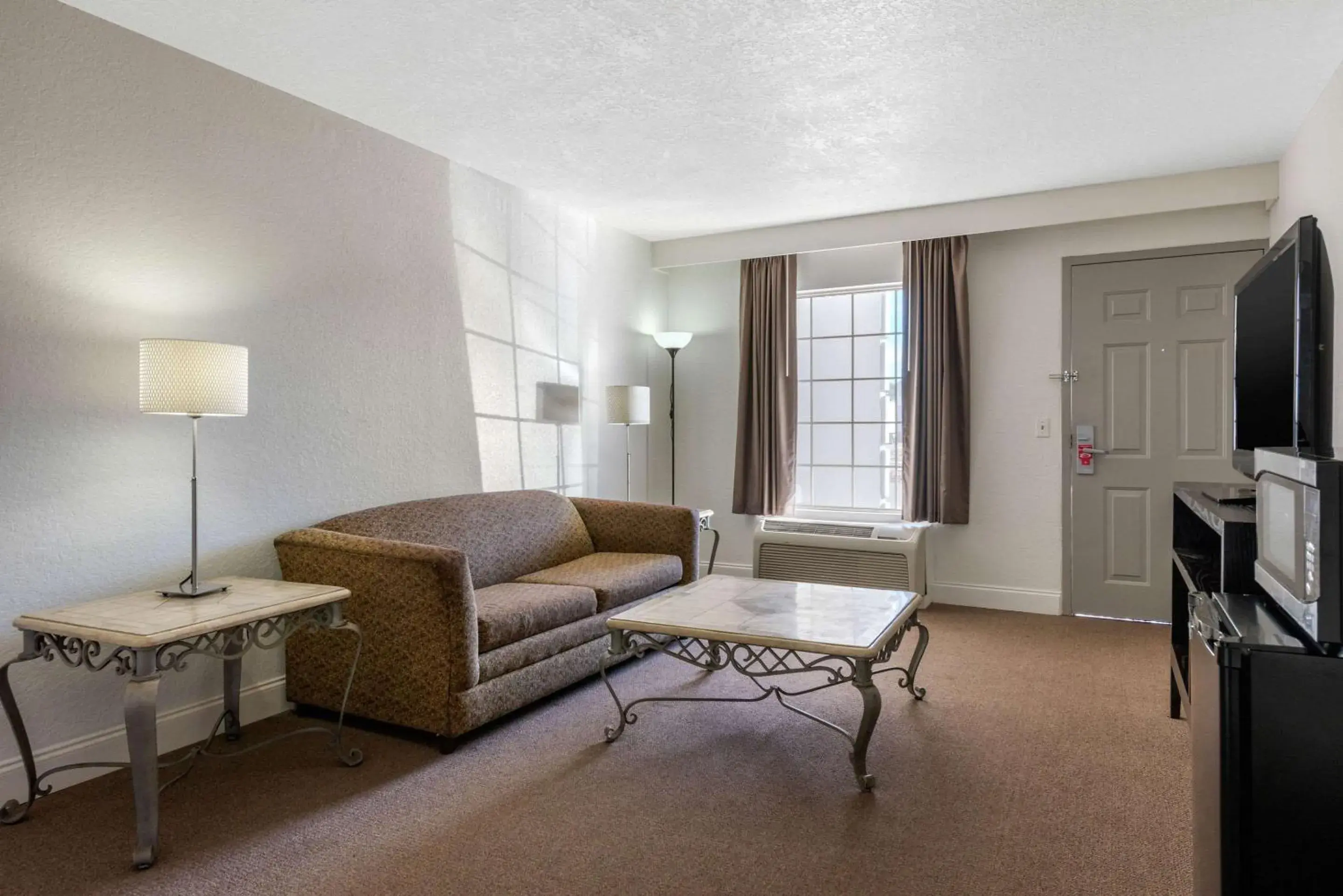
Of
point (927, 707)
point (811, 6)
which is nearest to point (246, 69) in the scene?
point (811, 6)

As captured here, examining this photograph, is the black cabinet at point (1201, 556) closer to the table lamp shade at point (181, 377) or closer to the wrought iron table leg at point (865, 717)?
the wrought iron table leg at point (865, 717)

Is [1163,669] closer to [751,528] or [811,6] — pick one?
[751,528]

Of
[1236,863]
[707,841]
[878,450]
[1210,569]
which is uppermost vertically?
[878,450]

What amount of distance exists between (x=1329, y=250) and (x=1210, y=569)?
144 cm

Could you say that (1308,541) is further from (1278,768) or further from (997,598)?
(997,598)

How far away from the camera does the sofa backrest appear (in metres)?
3.25

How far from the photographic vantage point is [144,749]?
78.4 inches

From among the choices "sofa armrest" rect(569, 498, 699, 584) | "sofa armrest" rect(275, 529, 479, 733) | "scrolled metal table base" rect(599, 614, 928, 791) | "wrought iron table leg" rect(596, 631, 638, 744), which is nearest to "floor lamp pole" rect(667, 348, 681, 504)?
"sofa armrest" rect(569, 498, 699, 584)

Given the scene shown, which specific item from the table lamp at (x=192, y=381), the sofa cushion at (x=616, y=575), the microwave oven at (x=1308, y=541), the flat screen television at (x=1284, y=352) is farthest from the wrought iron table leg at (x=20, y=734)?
the flat screen television at (x=1284, y=352)

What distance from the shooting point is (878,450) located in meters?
5.30

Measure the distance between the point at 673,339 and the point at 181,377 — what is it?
11.2 ft

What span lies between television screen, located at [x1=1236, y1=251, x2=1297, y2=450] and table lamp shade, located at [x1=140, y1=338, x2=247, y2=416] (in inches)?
125

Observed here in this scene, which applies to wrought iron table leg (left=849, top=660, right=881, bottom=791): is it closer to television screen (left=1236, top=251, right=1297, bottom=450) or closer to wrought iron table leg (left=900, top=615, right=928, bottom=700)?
wrought iron table leg (left=900, top=615, right=928, bottom=700)

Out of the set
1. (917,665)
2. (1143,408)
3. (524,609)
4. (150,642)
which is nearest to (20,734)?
(150,642)
